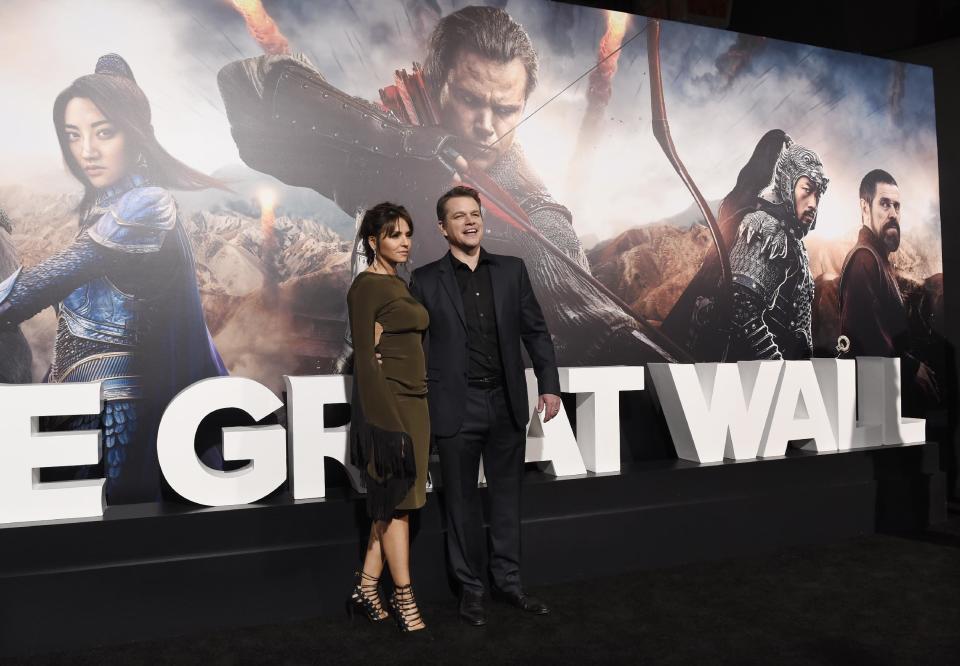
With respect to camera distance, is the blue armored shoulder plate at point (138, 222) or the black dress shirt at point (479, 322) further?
the blue armored shoulder plate at point (138, 222)

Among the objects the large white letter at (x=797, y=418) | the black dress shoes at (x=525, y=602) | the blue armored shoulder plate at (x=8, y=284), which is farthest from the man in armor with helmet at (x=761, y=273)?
the blue armored shoulder plate at (x=8, y=284)

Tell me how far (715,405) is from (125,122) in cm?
291

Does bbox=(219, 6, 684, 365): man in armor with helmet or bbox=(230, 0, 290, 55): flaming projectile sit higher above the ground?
bbox=(230, 0, 290, 55): flaming projectile

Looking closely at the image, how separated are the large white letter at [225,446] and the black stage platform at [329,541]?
0.10m

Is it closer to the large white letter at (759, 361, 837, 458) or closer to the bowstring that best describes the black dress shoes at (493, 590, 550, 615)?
the large white letter at (759, 361, 837, 458)

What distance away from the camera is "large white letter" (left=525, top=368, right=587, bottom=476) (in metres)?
3.56

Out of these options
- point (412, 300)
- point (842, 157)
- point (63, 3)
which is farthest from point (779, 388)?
point (63, 3)

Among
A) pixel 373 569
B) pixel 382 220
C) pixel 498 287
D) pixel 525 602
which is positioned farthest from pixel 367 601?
pixel 382 220

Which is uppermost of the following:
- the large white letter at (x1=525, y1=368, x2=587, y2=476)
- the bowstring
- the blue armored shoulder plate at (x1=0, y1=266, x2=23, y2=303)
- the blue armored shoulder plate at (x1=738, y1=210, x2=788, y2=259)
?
the bowstring

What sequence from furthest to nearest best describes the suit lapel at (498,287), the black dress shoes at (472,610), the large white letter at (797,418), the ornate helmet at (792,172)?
the ornate helmet at (792,172) → the large white letter at (797,418) → the suit lapel at (498,287) → the black dress shoes at (472,610)

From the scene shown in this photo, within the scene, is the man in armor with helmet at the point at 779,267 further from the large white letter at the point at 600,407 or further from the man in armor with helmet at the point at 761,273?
the large white letter at the point at 600,407

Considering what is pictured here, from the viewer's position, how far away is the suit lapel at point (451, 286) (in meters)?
2.94

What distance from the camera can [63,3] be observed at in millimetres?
3238

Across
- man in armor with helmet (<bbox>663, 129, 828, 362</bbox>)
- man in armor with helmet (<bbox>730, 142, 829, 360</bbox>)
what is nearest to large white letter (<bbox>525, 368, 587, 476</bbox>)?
man in armor with helmet (<bbox>663, 129, 828, 362</bbox>)
